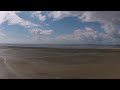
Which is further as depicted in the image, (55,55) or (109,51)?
(109,51)
